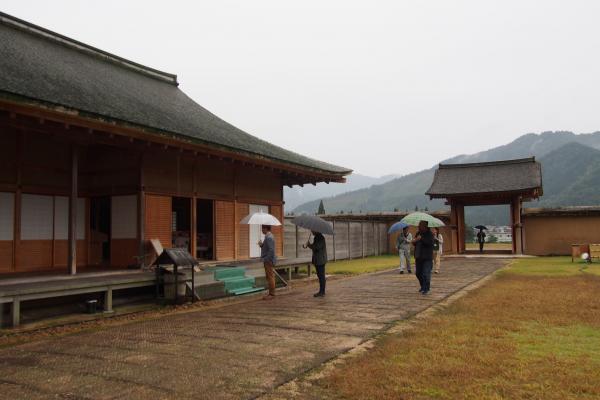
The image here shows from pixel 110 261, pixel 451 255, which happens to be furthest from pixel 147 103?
pixel 451 255

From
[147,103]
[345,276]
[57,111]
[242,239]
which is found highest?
[147,103]

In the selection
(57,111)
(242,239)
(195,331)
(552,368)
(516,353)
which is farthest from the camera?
(242,239)

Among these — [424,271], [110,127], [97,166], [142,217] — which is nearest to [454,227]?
[424,271]

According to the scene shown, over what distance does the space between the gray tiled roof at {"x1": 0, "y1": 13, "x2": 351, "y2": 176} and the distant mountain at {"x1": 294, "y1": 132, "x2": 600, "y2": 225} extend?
221 feet

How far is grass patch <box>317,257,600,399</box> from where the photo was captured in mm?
4066

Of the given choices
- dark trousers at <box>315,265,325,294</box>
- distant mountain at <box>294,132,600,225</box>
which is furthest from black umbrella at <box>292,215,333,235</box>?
distant mountain at <box>294,132,600,225</box>

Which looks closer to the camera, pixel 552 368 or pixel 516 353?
pixel 552 368

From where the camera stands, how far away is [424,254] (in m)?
10.1

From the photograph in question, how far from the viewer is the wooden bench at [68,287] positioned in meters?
7.30

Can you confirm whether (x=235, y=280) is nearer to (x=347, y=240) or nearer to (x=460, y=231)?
(x=347, y=240)

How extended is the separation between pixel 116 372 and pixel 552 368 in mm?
4448

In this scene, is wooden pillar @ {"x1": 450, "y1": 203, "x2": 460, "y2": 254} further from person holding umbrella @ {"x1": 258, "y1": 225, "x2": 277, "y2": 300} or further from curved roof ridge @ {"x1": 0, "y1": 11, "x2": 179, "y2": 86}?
person holding umbrella @ {"x1": 258, "y1": 225, "x2": 277, "y2": 300}

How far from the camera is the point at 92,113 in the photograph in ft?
27.0

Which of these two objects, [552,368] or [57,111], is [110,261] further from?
[552,368]
